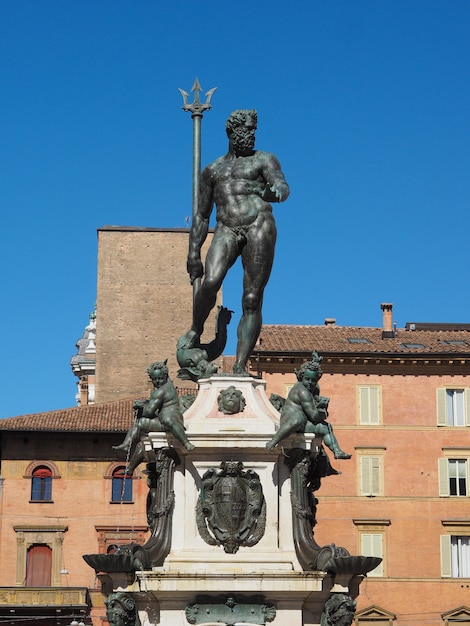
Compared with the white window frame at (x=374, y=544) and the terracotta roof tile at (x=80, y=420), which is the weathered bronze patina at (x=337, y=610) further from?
the terracotta roof tile at (x=80, y=420)

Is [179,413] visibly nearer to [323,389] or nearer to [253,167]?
[253,167]

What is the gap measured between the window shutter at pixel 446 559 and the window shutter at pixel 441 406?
4.65 metres

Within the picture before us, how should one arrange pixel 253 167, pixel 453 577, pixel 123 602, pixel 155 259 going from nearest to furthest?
1. pixel 123 602
2. pixel 253 167
3. pixel 453 577
4. pixel 155 259

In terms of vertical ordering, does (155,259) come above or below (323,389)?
above

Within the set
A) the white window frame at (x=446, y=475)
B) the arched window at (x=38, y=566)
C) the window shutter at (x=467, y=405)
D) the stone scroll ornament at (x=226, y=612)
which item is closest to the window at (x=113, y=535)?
the arched window at (x=38, y=566)

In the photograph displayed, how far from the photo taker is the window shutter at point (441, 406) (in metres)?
60.7

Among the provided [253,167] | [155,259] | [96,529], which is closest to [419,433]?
[96,529]

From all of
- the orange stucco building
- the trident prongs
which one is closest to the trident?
the trident prongs

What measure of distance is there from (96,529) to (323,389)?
36.1ft

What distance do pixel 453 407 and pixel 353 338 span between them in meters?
5.56

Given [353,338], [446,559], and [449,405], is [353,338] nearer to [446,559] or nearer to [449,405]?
[449,405]

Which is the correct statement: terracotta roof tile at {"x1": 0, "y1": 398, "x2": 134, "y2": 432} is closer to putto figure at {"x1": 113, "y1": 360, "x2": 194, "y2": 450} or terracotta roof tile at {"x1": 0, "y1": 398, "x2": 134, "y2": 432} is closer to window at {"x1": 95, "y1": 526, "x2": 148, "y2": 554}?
window at {"x1": 95, "y1": 526, "x2": 148, "y2": 554}

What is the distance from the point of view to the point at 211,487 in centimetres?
1630

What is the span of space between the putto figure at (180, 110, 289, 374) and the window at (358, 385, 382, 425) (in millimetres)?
43356
